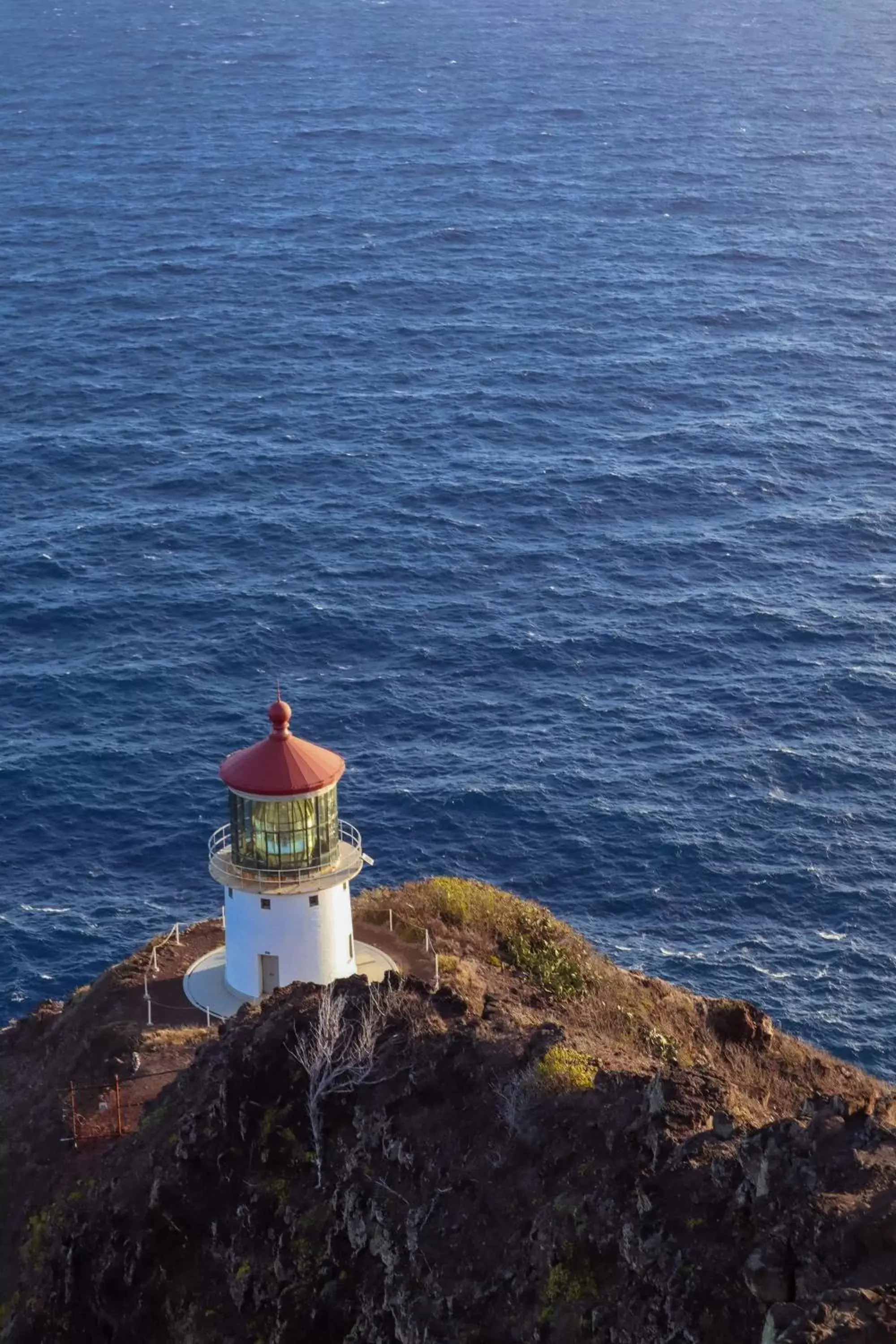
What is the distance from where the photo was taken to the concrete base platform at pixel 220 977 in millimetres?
54094

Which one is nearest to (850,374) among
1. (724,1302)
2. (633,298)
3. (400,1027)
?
(633,298)

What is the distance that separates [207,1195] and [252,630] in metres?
64.7

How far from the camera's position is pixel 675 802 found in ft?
296

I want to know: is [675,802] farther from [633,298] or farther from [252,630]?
[633,298]

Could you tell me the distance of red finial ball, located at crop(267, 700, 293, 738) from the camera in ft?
169

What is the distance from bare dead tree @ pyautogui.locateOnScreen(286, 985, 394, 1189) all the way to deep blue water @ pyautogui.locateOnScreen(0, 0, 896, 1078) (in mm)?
34830

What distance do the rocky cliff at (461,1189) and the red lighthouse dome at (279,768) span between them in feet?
20.8

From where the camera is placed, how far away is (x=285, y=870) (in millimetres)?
52844

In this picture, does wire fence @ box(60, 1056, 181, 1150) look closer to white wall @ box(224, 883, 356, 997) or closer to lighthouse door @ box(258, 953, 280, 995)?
lighthouse door @ box(258, 953, 280, 995)

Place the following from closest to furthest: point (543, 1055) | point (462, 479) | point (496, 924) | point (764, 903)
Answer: point (543, 1055)
point (496, 924)
point (764, 903)
point (462, 479)

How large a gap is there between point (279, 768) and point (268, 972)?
664 cm

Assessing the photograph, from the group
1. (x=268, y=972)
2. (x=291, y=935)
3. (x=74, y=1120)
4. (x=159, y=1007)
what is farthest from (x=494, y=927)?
(x=74, y=1120)

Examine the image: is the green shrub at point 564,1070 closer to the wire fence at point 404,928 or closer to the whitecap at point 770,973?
the wire fence at point 404,928

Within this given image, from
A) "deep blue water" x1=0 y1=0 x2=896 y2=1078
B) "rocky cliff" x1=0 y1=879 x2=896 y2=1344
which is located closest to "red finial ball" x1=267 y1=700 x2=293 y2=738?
"rocky cliff" x1=0 y1=879 x2=896 y2=1344
